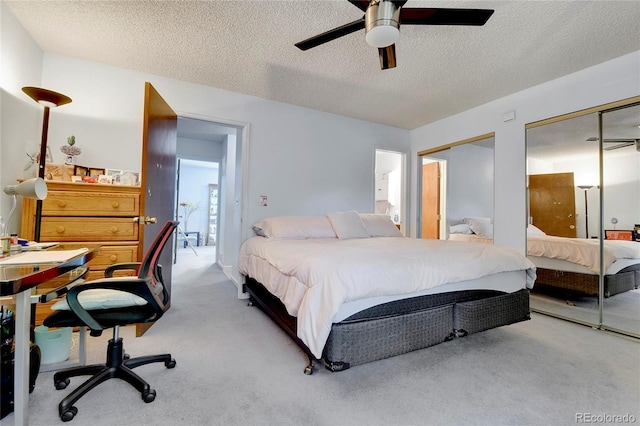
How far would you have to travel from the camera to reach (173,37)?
2.41 m

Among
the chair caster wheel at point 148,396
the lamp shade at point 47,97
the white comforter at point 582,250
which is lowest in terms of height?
the chair caster wheel at point 148,396

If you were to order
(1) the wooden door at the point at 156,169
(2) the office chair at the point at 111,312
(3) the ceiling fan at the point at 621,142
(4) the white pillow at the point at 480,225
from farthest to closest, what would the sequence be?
(4) the white pillow at the point at 480,225 < (3) the ceiling fan at the point at 621,142 < (1) the wooden door at the point at 156,169 < (2) the office chair at the point at 111,312

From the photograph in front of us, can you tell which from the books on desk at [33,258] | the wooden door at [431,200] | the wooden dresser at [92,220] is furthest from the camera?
the wooden door at [431,200]

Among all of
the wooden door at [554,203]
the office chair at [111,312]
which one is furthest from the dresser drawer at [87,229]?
the wooden door at [554,203]

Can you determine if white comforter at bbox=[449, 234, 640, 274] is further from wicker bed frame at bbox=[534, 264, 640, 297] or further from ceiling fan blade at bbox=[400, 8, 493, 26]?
ceiling fan blade at bbox=[400, 8, 493, 26]

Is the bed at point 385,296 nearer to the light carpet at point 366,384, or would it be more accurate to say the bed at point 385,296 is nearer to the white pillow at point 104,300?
the light carpet at point 366,384

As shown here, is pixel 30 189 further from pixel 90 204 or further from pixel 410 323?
pixel 410 323

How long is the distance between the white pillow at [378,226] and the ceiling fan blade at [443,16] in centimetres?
224

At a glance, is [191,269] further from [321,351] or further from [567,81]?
[567,81]

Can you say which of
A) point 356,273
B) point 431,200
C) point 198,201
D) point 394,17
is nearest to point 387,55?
point 394,17

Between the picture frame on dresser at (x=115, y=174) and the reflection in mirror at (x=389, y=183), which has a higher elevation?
the reflection in mirror at (x=389, y=183)

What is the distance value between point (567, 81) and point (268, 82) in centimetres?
318

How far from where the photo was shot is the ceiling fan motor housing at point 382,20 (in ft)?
5.34

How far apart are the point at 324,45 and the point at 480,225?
332 centimetres
